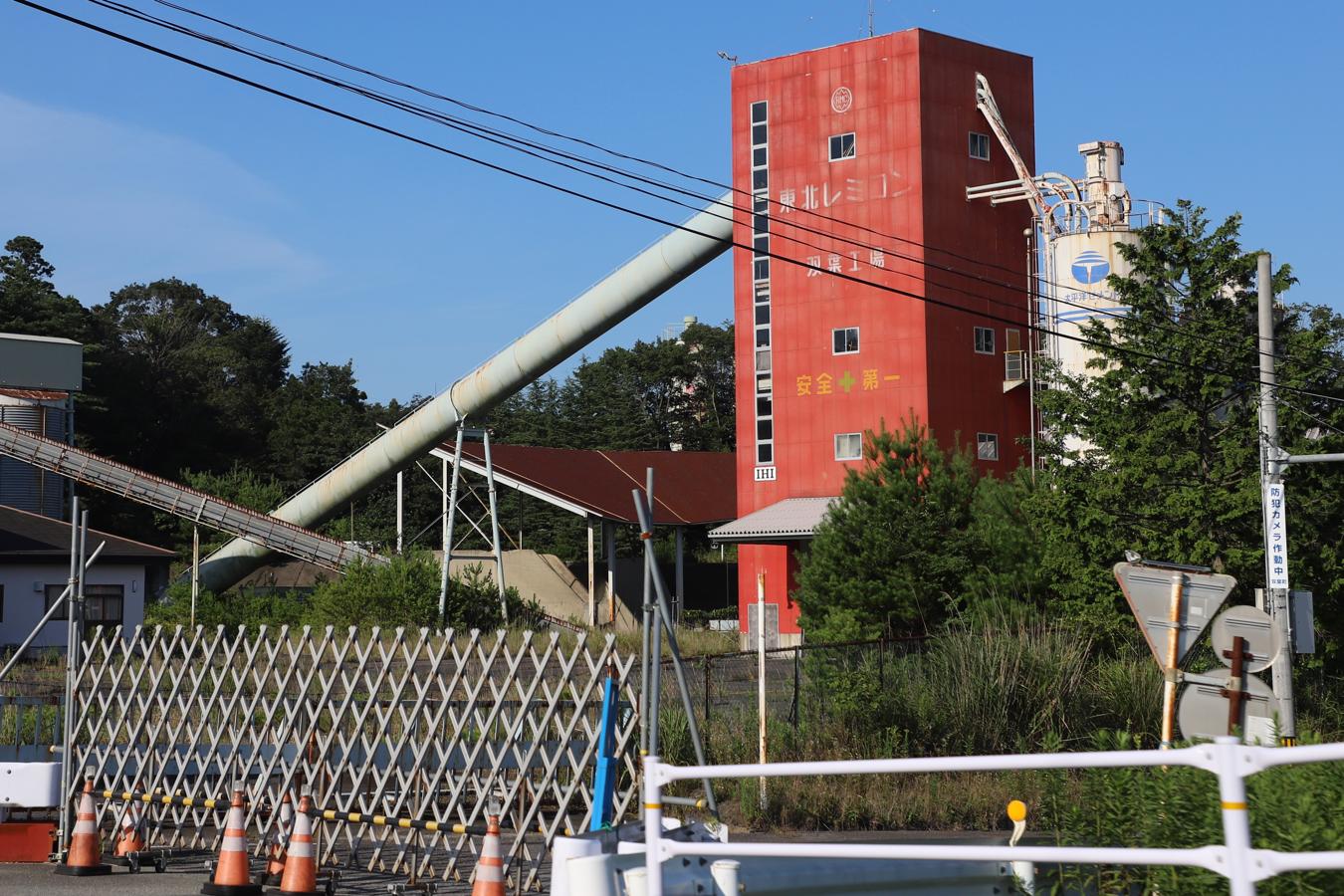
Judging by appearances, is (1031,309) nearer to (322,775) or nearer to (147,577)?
(147,577)

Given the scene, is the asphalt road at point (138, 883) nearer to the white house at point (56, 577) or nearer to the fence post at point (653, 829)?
the fence post at point (653, 829)

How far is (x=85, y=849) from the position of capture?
1278cm

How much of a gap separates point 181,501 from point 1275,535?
3681cm

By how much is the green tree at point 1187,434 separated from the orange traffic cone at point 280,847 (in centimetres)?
1396

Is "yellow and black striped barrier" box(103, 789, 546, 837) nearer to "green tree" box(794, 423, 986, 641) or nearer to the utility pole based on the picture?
the utility pole

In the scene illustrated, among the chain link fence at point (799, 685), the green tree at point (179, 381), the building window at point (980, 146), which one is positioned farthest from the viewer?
the green tree at point (179, 381)

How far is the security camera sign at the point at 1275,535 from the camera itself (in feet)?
52.3

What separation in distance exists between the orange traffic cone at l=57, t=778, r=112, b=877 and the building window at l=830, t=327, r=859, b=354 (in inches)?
1251

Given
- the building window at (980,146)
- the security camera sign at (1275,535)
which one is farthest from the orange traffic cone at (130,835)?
the building window at (980,146)

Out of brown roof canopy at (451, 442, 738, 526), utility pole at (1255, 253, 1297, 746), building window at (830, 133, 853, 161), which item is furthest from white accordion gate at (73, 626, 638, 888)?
brown roof canopy at (451, 442, 738, 526)

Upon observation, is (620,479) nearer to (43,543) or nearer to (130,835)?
(43,543)

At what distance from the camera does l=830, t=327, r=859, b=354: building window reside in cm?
4231

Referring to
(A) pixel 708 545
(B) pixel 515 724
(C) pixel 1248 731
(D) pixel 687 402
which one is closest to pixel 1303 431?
(C) pixel 1248 731

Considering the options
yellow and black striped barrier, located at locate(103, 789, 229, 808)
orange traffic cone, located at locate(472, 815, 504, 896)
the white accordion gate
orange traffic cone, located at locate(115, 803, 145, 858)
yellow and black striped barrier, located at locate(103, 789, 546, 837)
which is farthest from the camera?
yellow and black striped barrier, located at locate(103, 789, 229, 808)
